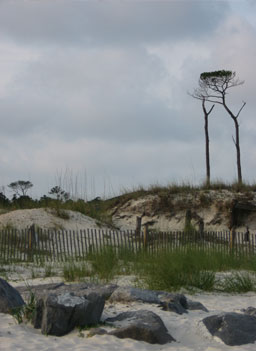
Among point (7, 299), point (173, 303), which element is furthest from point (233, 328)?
point (7, 299)

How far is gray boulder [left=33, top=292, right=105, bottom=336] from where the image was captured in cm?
535

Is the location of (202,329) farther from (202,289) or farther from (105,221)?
(105,221)

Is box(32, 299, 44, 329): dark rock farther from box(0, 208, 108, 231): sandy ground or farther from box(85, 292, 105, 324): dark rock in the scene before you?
box(0, 208, 108, 231): sandy ground

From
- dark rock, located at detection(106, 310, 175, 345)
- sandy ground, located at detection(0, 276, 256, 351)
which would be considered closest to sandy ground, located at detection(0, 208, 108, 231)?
sandy ground, located at detection(0, 276, 256, 351)

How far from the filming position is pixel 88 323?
220 inches

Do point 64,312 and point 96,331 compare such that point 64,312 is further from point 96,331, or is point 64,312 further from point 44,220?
point 44,220

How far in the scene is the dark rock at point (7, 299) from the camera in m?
5.99

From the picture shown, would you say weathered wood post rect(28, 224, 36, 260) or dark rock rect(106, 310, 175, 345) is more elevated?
weathered wood post rect(28, 224, 36, 260)

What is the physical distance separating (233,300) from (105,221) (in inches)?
497

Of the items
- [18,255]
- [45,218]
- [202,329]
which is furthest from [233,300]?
[45,218]

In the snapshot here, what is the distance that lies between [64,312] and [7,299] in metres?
1.00

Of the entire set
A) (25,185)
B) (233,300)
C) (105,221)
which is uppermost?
(25,185)

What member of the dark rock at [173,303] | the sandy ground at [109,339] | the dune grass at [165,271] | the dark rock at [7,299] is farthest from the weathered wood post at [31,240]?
the sandy ground at [109,339]

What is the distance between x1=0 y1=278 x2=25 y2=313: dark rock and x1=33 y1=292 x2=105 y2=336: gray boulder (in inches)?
22.7
